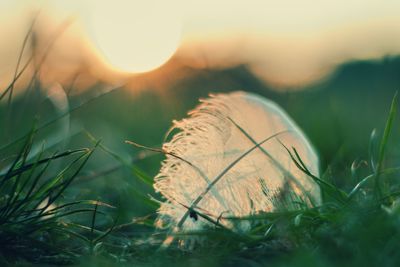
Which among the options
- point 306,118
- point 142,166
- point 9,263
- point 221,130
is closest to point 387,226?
point 221,130

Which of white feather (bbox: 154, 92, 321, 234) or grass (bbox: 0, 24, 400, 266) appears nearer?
grass (bbox: 0, 24, 400, 266)

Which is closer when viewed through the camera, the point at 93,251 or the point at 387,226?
the point at 387,226

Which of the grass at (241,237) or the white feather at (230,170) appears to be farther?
the white feather at (230,170)

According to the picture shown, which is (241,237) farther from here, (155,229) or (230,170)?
(155,229)

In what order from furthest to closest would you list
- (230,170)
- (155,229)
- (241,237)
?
(155,229) → (230,170) → (241,237)

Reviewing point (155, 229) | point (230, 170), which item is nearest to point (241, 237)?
point (230, 170)

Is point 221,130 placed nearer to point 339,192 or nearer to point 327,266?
point 339,192

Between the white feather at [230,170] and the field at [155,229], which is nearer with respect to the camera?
the field at [155,229]

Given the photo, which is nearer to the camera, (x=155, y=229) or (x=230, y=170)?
(x=230, y=170)
